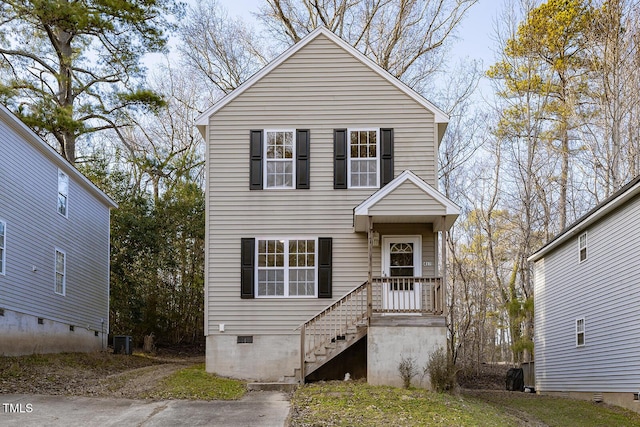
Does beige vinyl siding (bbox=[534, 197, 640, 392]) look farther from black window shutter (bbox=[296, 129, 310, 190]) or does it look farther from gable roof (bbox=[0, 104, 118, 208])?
gable roof (bbox=[0, 104, 118, 208])

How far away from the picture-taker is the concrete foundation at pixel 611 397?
16.4 meters

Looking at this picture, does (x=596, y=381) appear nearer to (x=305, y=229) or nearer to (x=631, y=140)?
(x=305, y=229)

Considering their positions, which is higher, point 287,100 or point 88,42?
point 88,42

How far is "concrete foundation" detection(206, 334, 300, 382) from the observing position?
17.9 metres

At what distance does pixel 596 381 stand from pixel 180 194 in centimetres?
1979

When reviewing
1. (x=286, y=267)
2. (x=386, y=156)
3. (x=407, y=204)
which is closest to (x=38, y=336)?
(x=286, y=267)

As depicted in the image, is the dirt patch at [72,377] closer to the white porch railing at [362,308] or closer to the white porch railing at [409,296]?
the white porch railing at [362,308]

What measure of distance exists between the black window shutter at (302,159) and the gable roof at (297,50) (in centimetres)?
179

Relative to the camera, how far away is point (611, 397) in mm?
17734

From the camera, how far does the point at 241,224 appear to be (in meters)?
18.6

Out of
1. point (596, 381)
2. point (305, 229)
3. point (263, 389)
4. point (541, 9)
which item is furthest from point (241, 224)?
point (541, 9)

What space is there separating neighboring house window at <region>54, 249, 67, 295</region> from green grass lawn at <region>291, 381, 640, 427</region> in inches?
358

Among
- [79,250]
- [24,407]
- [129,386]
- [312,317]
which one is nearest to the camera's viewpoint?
[24,407]

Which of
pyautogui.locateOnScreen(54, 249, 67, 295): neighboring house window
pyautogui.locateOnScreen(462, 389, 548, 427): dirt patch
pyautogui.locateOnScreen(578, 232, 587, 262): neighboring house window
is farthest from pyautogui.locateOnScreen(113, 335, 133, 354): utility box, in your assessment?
pyautogui.locateOnScreen(578, 232, 587, 262): neighboring house window
